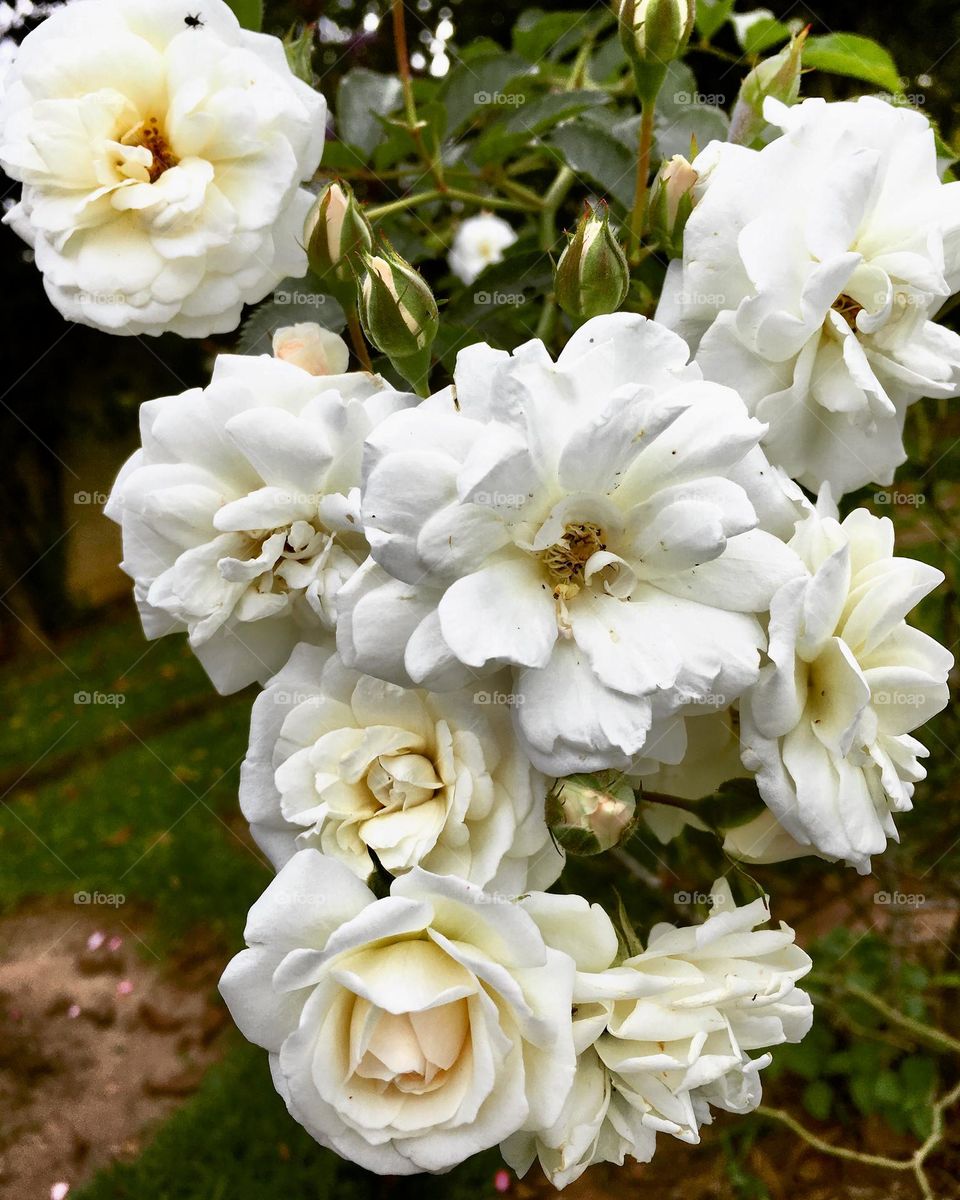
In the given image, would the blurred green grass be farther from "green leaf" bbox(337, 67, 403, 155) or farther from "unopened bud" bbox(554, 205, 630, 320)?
"unopened bud" bbox(554, 205, 630, 320)

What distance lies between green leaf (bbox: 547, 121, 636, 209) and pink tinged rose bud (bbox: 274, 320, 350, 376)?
0.27 m

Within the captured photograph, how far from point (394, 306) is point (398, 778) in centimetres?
25

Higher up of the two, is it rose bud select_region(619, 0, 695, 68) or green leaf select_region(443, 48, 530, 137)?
rose bud select_region(619, 0, 695, 68)

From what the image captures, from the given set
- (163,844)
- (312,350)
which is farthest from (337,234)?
(163,844)

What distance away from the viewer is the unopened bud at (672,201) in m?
0.55

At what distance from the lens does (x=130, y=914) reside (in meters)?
2.14

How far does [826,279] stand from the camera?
19.3 inches

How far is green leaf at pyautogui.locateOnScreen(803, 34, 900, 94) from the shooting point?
29.7 inches

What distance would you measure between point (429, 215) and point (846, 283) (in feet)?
2.08

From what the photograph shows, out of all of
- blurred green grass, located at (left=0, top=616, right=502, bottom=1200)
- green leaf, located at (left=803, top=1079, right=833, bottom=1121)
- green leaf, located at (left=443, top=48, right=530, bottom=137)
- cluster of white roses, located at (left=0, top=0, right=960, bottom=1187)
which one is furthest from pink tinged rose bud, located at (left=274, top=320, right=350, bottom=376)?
green leaf, located at (left=803, top=1079, right=833, bottom=1121)

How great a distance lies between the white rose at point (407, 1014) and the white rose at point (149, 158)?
1.24 ft

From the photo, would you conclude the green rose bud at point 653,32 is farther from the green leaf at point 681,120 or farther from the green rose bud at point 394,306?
the green rose bud at point 394,306

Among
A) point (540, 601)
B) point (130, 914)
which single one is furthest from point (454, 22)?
point (130, 914)

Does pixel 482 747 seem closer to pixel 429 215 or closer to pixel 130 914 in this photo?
pixel 429 215
